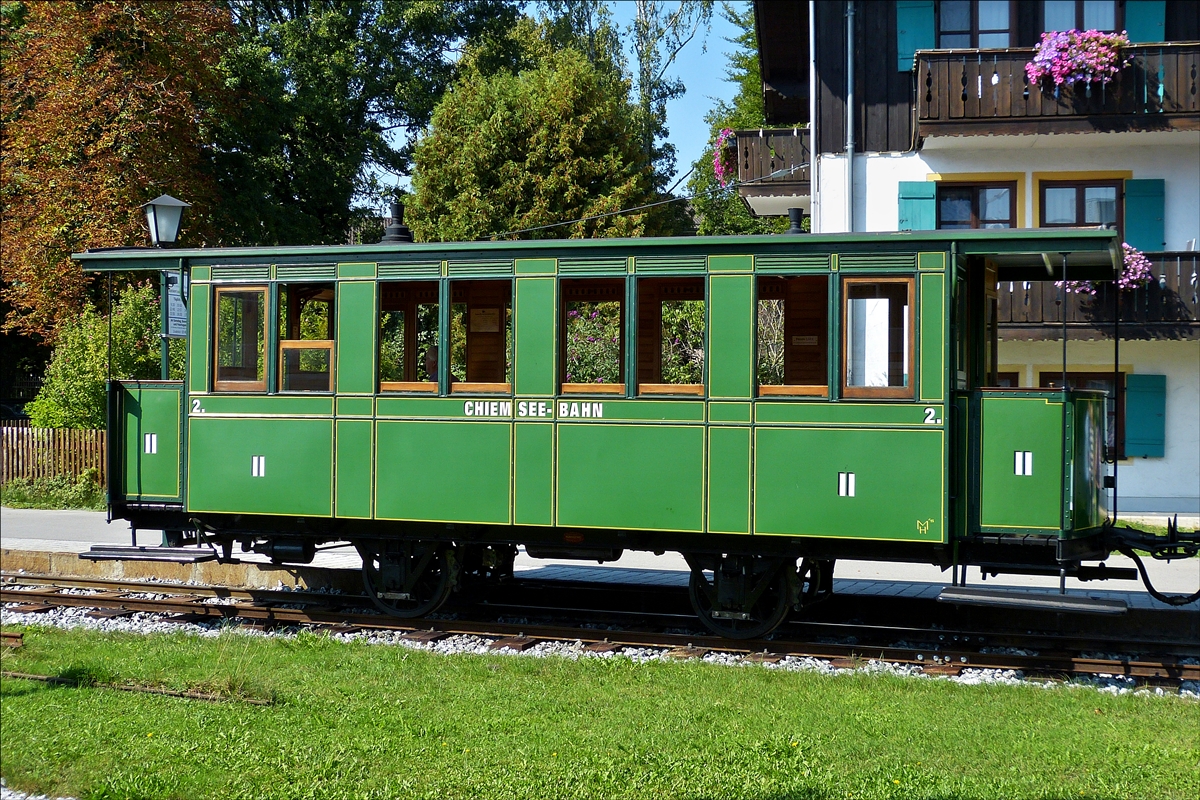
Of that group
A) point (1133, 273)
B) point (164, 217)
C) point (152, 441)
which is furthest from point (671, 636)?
point (1133, 273)

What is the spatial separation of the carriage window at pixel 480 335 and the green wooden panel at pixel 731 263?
1.78 metres

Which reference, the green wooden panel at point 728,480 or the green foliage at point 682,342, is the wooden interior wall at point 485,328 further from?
the green wooden panel at point 728,480

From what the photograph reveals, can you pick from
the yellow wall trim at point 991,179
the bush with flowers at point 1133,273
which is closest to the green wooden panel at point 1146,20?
the yellow wall trim at point 991,179

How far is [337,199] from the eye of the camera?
34656 mm

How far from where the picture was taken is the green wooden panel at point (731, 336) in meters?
9.24

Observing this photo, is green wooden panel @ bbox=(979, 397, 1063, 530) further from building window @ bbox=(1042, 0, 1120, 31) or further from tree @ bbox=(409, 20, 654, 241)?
tree @ bbox=(409, 20, 654, 241)

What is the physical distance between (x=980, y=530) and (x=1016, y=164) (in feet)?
40.2

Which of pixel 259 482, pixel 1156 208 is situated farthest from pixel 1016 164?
pixel 259 482

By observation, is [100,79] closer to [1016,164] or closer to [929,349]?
[1016,164]

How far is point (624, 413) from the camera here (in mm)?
9461

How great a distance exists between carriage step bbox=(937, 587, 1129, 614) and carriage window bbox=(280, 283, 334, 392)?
5565 mm

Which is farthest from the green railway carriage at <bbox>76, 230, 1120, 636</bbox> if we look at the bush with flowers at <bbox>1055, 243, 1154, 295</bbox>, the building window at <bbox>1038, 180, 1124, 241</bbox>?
the building window at <bbox>1038, 180, 1124, 241</bbox>

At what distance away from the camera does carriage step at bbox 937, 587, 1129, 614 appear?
27.3 feet

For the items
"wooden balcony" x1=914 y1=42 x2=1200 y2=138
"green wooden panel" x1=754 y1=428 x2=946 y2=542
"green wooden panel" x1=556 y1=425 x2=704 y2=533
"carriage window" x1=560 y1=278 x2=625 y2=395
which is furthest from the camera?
"wooden balcony" x1=914 y1=42 x2=1200 y2=138
